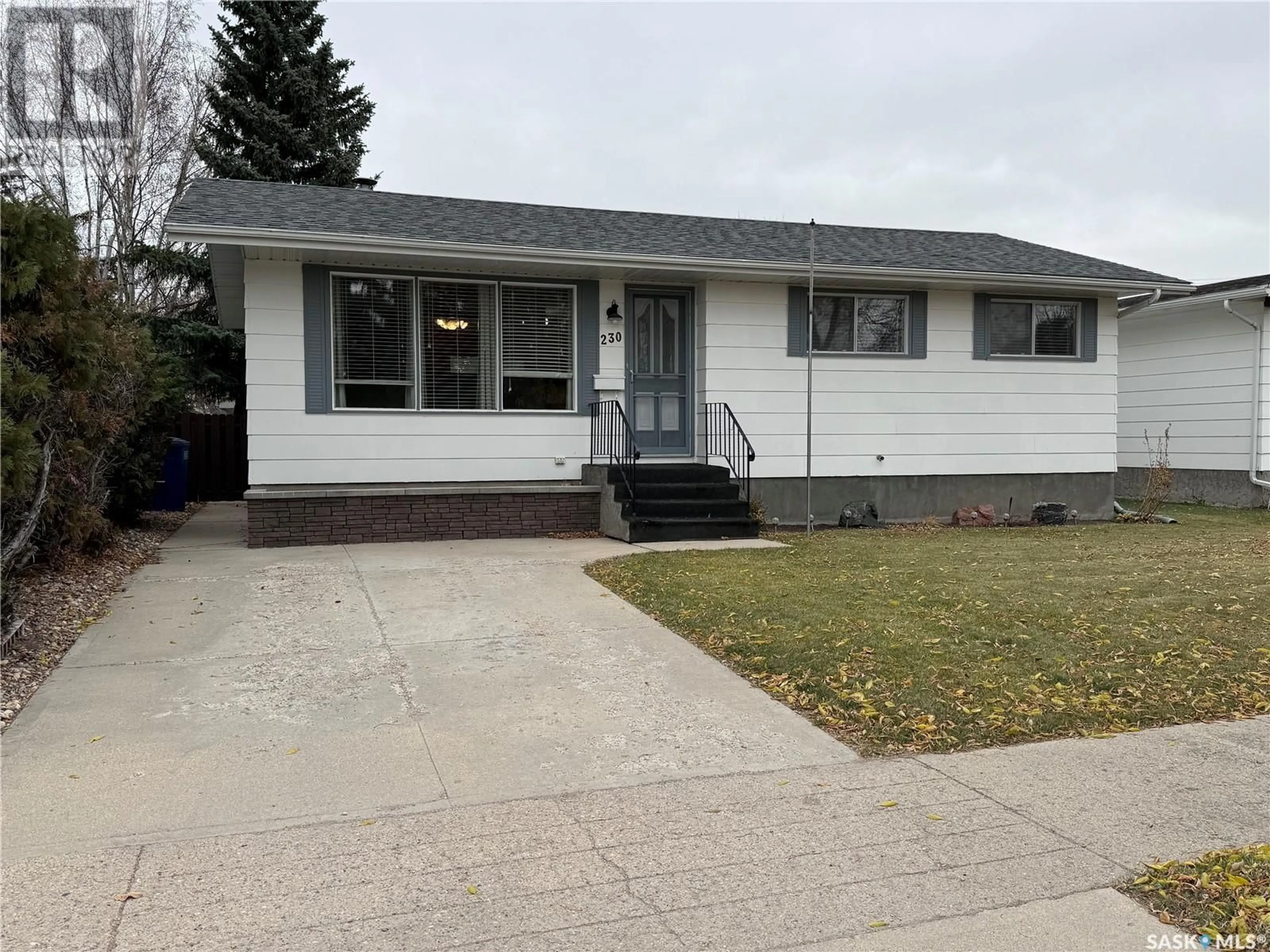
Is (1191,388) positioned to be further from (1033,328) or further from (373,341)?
(373,341)

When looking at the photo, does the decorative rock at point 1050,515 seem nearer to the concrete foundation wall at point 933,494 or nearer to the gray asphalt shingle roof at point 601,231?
the concrete foundation wall at point 933,494

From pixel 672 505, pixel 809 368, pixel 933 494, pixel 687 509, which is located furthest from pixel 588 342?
pixel 933 494

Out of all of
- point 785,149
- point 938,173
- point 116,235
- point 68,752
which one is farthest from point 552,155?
point 68,752

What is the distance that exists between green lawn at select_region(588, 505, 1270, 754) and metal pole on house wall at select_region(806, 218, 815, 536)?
1.41 meters

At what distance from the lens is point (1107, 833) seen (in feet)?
10.5

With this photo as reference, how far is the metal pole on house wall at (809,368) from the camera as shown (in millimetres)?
10789

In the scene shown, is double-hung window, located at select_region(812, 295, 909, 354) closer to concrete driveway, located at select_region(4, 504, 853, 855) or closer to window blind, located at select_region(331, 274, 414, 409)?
window blind, located at select_region(331, 274, 414, 409)

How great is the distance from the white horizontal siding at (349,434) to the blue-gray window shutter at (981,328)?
5.75 m

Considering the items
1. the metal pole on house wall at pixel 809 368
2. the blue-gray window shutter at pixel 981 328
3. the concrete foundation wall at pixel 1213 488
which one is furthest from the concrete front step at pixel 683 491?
the concrete foundation wall at pixel 1213 488

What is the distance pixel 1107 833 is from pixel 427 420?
8826 mm

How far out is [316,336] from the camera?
10.3m

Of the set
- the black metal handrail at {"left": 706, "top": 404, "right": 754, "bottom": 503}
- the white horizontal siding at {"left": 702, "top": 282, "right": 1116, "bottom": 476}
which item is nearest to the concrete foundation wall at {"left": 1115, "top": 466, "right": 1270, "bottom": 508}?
the white horizontal siding at {"left": 702, "top": 282, "right": 1116, "bottom": 476}

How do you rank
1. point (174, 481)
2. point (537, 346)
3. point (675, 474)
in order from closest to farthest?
1. point (675, 474)
2. point (537, 346)
3. point (174, 481)

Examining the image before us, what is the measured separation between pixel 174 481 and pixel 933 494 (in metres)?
12.0
